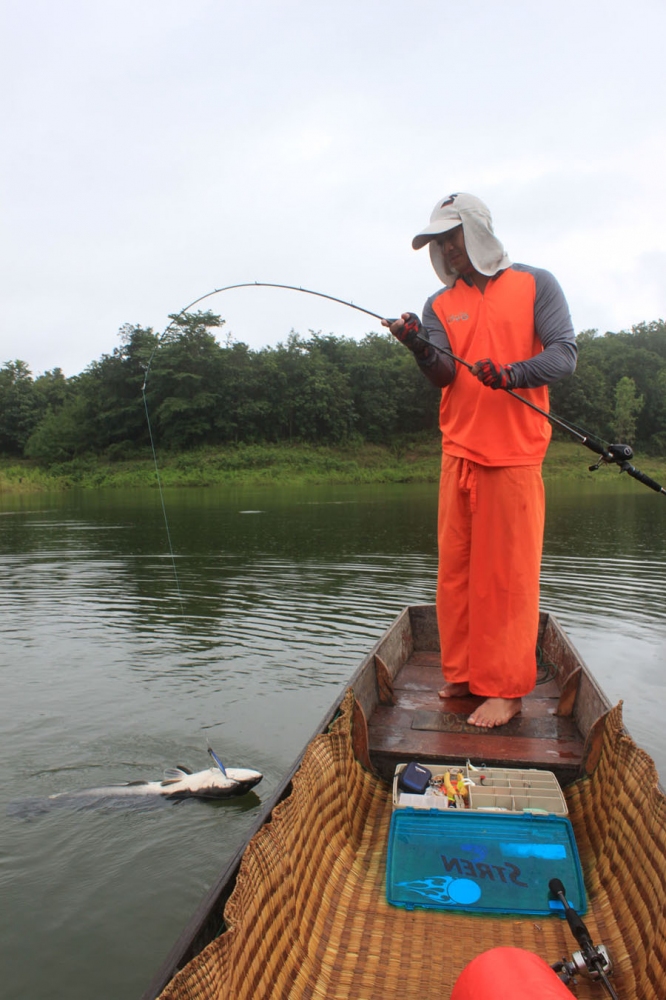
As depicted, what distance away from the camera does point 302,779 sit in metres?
2.47

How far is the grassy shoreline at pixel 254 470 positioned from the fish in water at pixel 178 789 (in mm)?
34196

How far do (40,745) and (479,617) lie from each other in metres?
3.76

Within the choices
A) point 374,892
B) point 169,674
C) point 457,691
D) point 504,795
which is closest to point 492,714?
→ point 457,691

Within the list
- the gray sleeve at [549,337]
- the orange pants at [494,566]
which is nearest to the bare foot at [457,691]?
the orange pants at [494,566]

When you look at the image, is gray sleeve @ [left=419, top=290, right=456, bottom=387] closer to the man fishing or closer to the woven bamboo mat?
the man fishing

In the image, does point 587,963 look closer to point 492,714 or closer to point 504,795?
point 504,795

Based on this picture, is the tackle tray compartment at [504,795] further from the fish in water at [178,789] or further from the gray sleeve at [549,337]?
the fish in water at [178,789]

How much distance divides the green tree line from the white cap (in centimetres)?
3399

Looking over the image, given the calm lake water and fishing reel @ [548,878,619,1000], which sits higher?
fishing reel @ [548,878,619,1000]

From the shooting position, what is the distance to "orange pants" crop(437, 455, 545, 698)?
3.52 m

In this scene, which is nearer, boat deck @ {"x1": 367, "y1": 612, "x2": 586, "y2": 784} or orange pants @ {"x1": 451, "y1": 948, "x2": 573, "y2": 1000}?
orange pants @ {"x1": 451, "y1": 948, "x2": 573, "y2": 1000}

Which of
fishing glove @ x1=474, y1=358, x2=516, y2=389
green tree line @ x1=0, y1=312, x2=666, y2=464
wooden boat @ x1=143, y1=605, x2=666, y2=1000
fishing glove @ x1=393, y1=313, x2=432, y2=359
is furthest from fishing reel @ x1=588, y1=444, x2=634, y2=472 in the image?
green tree line @ x1=0, y1=312, x2=666, y2=464

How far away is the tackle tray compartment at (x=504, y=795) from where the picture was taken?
2.91 meters

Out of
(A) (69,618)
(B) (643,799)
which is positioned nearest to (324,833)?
(B) (643,799)
